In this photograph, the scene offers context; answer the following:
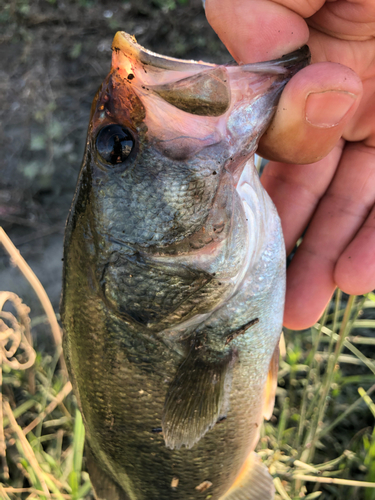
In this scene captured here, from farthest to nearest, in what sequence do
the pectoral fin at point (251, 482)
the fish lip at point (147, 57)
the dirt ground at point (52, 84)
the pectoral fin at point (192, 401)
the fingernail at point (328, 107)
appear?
the dirt ground at point (52, 84), the pectoral fin at point (251, 482), the pectoral fin at point (192, 401), the fingernail at point (328, 107), the fish lip at point (147, 57)

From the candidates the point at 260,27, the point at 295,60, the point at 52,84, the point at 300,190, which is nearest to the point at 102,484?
the point at 300,190

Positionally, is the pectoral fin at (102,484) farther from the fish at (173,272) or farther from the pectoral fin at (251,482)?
the pectoral fin at (251,482)

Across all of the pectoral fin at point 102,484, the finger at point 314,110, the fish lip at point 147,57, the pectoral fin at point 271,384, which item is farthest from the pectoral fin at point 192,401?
the fish lip at point 147,57

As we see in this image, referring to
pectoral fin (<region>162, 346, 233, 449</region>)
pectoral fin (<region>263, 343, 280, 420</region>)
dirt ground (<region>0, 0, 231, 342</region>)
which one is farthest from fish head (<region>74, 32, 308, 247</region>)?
dirt ground (<region>0, 0, 231, 342</region>)

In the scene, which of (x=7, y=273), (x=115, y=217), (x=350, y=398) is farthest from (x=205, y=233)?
(x=7, y=273)

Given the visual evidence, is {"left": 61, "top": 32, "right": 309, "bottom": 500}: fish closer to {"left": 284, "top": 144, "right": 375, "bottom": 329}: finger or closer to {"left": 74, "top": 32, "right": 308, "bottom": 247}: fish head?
{"left": 74, "top": 32, "right": 308, "bottom": 247}: fish head

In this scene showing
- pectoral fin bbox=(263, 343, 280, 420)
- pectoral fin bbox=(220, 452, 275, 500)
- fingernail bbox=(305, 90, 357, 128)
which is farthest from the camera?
pectoral fin bbox=(220, 452, 275, 500)
